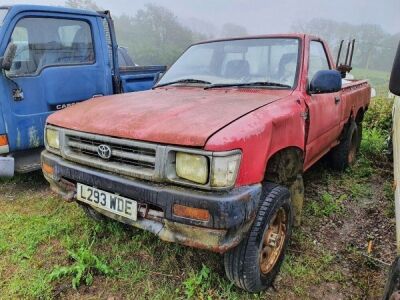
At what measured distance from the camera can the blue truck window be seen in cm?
379

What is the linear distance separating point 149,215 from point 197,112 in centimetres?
70

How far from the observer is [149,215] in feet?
7.04

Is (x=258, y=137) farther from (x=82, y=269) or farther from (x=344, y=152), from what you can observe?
(x=344, y=152)

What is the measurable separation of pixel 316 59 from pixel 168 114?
75.6 inches

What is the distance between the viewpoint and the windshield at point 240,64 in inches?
119

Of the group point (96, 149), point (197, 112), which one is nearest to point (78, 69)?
point (96, 149)

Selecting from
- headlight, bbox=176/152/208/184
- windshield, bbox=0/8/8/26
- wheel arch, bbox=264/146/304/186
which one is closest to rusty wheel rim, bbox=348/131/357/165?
wheel arch, bbox=264/146/304/186

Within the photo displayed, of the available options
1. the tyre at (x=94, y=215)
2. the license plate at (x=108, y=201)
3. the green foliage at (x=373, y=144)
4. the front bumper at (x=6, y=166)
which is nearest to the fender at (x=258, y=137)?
the license plate at (x=108, y=201)

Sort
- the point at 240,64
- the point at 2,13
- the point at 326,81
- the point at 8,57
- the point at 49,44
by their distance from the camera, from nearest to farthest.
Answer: the point at 326,81, the point at 240,64, the point at 8,57, the point at 2,13, the point at 49,44

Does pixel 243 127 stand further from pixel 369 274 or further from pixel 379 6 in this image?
pixel 379 6

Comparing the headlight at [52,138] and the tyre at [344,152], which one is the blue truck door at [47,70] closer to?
the headlight at [52,138]

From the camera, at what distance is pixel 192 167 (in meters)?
1.91

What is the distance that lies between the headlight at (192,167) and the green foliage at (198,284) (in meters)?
0.88

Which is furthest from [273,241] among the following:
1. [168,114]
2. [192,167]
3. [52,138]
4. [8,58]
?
[8,58]
